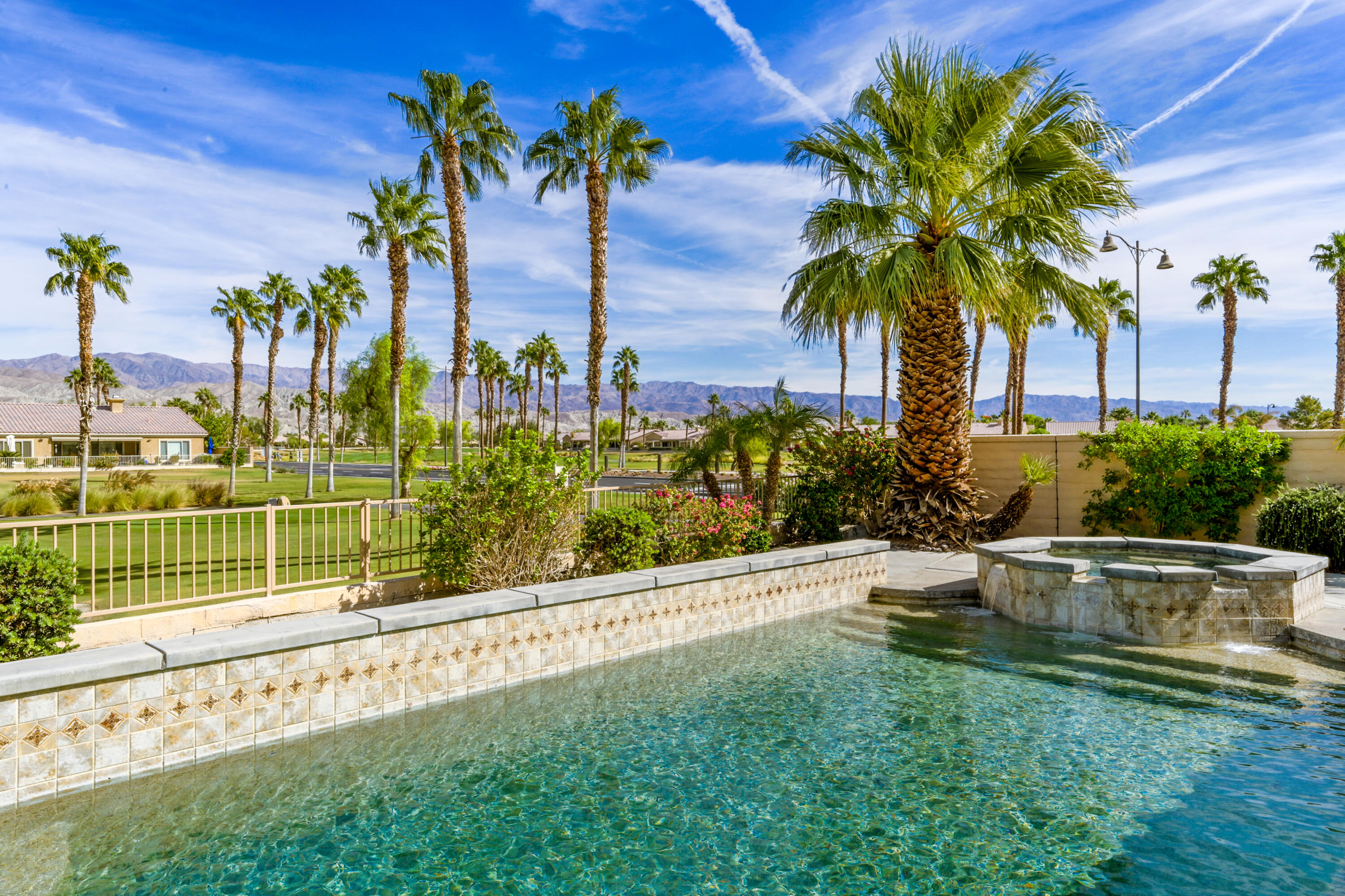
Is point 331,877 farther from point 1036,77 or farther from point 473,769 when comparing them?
point 1036,77

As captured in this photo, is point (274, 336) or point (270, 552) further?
point (274, 336)

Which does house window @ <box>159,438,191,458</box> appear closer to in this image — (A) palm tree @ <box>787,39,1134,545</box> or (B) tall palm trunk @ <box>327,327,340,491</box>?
(B) tall palm trunk @ <box>327,327,340,491</box>

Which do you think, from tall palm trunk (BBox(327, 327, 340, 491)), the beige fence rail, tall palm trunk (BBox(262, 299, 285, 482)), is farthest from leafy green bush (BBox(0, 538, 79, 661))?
tall palm trunk (BBox(262, 299, 285, 482))

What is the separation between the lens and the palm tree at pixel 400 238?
878 inches

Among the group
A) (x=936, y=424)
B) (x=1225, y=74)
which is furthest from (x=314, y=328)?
(x=1225, y=74)

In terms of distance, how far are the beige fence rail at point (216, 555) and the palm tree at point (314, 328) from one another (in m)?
14.5

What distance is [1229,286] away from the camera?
1428 inches

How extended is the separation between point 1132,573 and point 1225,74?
14.4 m

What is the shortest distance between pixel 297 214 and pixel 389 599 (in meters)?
12.3

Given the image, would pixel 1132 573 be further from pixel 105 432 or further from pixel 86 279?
pixel 105 432

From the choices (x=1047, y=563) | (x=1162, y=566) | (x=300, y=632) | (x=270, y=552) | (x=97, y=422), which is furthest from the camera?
(x=97, y=422)

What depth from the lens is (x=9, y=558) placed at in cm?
446

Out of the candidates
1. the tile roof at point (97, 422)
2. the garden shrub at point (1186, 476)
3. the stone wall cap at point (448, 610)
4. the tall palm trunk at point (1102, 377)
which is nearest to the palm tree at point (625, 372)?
the tall palm trunk at point (1102, 377)

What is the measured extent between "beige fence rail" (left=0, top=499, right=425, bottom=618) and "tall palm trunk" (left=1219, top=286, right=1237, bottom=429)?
139ft
